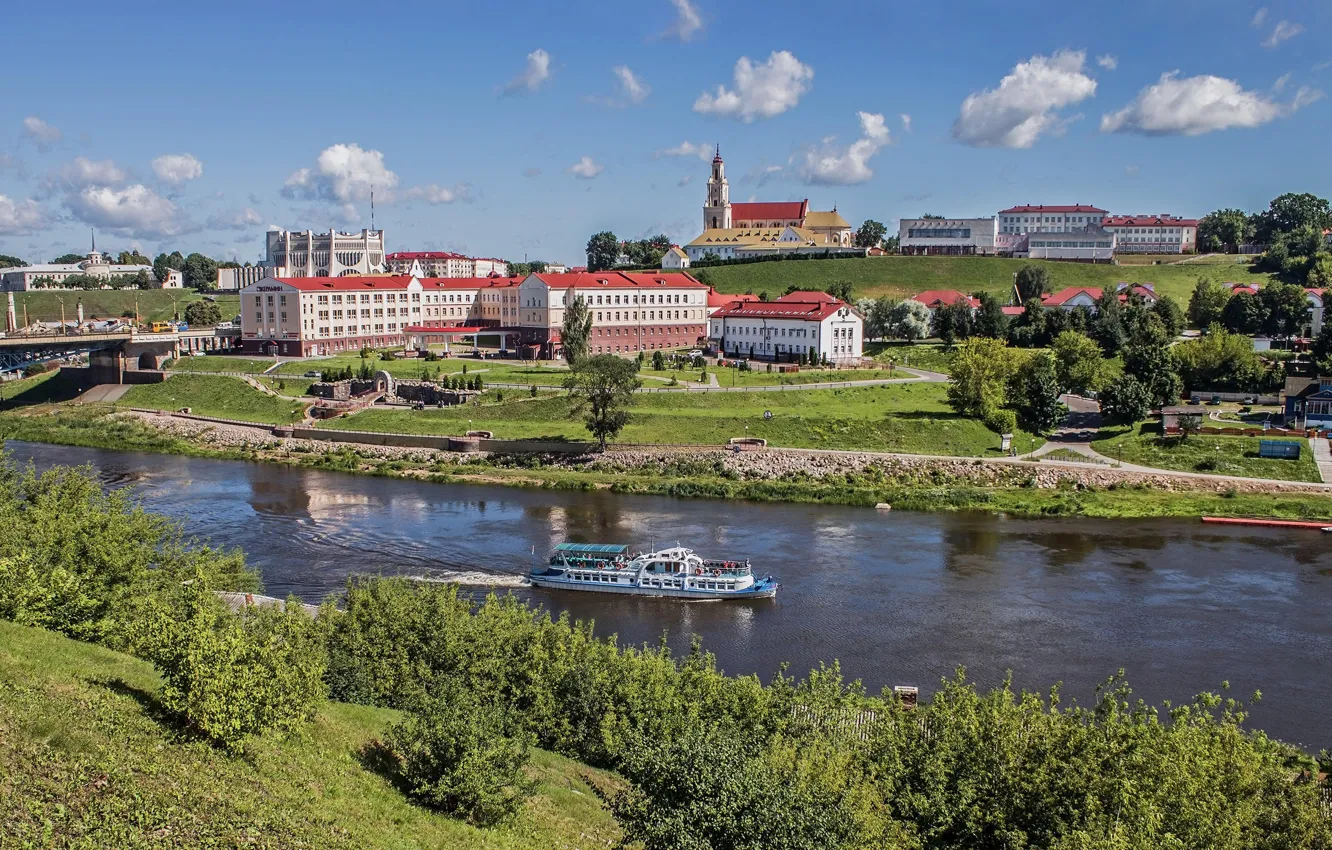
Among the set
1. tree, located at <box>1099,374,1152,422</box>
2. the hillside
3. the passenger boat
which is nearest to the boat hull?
the passenger boat

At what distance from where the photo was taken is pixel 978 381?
50812 millimetres

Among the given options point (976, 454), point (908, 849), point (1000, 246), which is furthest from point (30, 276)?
point (908, 849)

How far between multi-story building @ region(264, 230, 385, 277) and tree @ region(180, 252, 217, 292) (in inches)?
409

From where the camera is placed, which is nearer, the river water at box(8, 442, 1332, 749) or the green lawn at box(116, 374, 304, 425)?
the river water at box(8, 442, 1332, 749)

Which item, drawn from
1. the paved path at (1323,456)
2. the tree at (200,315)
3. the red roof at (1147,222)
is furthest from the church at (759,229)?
the paved path at (1323,456)

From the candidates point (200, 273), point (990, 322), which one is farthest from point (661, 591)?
point (200, 273)

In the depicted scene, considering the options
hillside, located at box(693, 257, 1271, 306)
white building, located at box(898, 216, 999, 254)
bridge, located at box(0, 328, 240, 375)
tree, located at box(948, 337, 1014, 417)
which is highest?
white building, located at box(898, 216, 999, 254)

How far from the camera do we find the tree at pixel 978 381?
166 feet

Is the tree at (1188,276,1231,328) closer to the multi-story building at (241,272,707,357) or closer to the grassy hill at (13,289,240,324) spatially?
the multi-story building at (241,272,707,357)

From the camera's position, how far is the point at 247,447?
53.7 metres

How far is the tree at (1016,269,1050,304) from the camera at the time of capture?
86062mm

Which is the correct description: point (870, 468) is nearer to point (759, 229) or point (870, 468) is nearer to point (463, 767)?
point (463, 767)

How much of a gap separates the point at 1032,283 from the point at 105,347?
226 ft

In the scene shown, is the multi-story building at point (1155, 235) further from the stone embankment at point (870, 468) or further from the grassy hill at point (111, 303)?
the grassy hill at point (111, 303)
